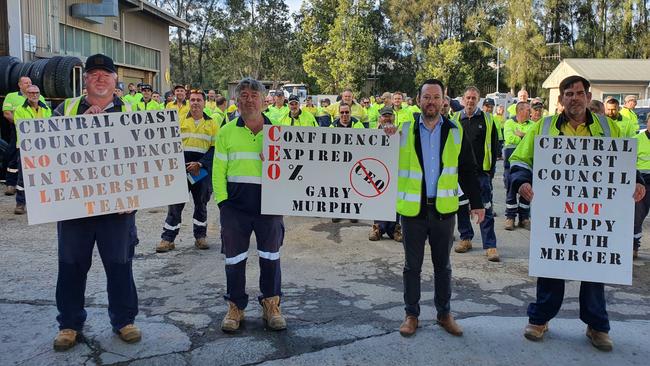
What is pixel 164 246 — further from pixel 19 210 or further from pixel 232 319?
pixel 19 210

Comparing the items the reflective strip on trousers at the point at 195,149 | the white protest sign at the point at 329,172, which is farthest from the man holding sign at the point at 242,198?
the reflective strip on trousers at the point at 195,149

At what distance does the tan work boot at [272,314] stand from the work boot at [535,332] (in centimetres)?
188

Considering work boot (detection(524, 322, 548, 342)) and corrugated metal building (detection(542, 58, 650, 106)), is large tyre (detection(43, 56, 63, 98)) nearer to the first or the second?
work boot (detection(524, 322, 548, 342))

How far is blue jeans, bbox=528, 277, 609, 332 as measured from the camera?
427cm

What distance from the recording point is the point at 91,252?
14.0 ft

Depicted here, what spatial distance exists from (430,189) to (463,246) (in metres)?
3.27

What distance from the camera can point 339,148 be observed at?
464 centimetres

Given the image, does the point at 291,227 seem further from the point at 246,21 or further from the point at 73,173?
the point at 246,21

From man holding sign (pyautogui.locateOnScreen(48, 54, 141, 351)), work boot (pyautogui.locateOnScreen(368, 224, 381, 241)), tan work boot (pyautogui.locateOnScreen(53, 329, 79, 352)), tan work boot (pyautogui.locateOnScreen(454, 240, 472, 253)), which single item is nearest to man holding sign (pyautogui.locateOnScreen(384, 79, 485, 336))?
man holding sign (pyautogui.locateOnScreen(48, 54, 141, 351))

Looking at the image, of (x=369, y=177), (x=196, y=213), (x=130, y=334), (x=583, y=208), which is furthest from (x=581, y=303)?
(x=196, y=213)

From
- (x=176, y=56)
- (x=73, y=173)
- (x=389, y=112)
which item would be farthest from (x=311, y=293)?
(x=176, y=56)

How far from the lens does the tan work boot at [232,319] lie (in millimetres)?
4499

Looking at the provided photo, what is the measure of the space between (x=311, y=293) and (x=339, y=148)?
167 cm

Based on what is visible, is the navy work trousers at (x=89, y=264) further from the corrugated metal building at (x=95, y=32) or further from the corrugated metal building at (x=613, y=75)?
the corrugated metal building at (x=613, y=75)
